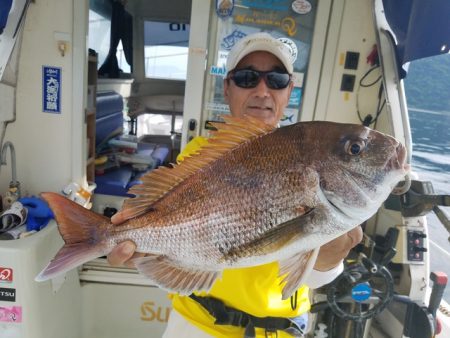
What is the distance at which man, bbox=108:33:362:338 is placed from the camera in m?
1.38

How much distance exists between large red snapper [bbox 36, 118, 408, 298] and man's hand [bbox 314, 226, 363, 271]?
239mm

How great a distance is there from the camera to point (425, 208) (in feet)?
7.03

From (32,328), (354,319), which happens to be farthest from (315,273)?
(32,328)

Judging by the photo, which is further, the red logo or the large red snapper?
the red logo

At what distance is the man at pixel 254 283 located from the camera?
1385 mm

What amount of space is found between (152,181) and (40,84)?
201 cm

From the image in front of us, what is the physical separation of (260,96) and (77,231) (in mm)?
882

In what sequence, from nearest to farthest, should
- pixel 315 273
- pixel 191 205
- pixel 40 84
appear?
pixel 191 205 → pixel 315 273 → pixel 40 84

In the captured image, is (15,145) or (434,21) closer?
(434,21)

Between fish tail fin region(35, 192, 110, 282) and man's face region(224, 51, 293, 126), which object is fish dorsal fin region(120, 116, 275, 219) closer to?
fish tail fin region(35, 192, 110, 282)

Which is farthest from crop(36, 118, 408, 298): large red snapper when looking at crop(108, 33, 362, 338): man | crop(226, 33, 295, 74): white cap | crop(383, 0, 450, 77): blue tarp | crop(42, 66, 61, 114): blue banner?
A: crop(42, 66, 61, 114): blue banner

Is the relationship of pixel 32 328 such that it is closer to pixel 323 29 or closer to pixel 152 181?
pixel 152 181

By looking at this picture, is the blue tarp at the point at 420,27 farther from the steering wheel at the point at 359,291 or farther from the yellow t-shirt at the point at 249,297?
the yellow t-shirt at the point at 249,297

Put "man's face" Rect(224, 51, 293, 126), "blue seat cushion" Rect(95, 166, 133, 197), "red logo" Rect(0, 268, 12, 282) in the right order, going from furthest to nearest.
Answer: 1. "blue seat cushion" Rect(95, 166, 133, 197)
2. "red logo" Rect(0, 268, 12, 282)
3. "man's face" Rect(224, 51, 293, 126)
